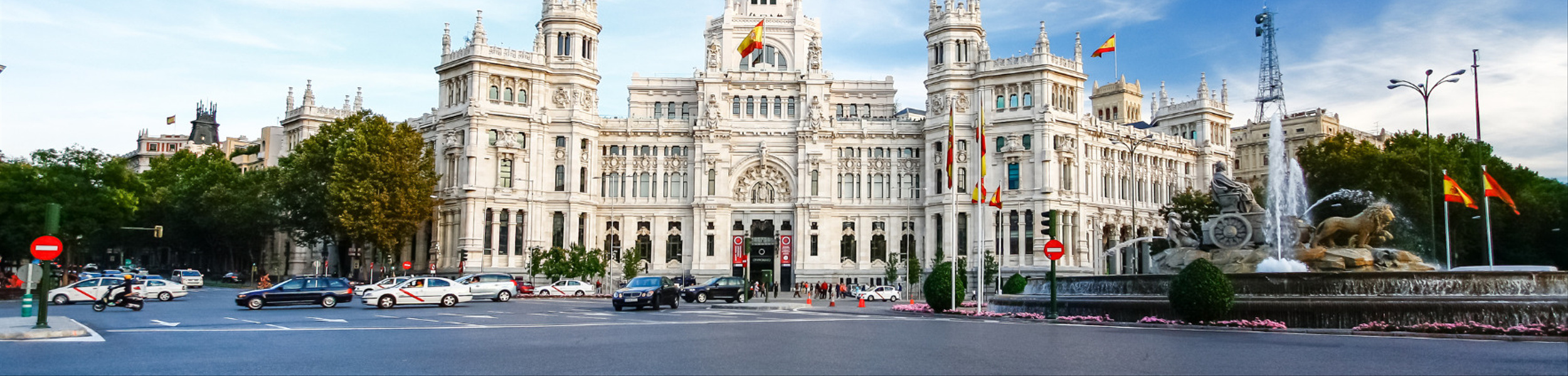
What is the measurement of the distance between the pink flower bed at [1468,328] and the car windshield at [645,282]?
25653 millimetres

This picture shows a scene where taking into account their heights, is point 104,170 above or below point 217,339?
above

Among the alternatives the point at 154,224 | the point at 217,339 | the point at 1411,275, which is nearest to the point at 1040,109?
the point at 1411,275

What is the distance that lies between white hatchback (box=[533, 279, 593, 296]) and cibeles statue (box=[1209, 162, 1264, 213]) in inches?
1644

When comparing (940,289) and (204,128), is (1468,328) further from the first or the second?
(204,128)

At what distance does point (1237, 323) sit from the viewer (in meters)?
28.2

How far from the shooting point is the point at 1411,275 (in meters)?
27.6

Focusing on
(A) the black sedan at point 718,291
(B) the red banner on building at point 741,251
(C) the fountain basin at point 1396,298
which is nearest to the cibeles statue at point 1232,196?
(C) the fountain basin at point 1396,298

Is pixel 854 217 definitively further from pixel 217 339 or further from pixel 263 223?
pixel 217 339

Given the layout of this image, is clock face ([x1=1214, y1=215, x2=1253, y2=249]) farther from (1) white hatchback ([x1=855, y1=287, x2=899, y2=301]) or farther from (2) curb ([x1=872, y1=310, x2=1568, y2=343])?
(1) white hatchback ([x1=855, y1=287, x2=899, y2=301])

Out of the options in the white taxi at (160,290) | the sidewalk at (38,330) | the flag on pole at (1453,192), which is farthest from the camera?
the white taxi at (160,290)

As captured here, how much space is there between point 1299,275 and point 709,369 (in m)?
18.6

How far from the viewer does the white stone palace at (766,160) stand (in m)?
80.4

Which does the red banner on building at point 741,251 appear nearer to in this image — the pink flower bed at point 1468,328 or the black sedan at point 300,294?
the black sedan at point 300,294

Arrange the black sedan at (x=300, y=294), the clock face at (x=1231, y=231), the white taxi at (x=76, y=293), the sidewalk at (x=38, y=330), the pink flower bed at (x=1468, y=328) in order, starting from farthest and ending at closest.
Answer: the white taxi at (x=76, y=293) → the black sedan at (x=300, y=294) → the clock face at (x=1231, y=231) → the pink flower bed at (x=1468, y=328) → the sidewalk at (x=38, y=330)
